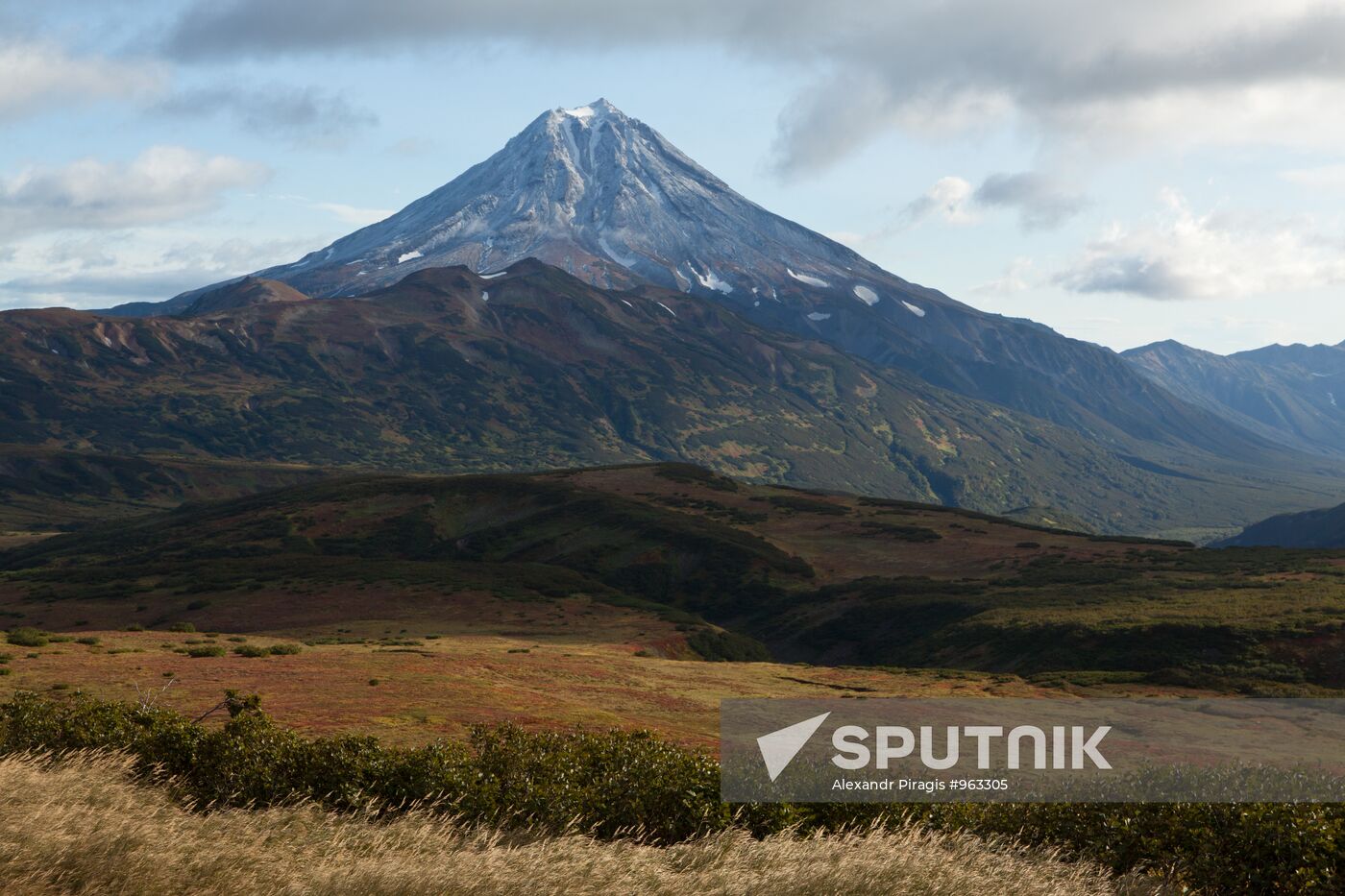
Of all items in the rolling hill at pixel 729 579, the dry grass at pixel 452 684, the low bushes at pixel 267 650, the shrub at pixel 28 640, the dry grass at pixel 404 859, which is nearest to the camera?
the dry grass at pixel 404 859

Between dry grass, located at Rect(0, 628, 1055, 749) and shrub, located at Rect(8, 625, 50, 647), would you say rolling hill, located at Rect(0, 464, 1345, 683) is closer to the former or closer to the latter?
dry grass, located at Rect(0, 628, 1055, 749)

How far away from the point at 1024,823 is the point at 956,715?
3739 cm

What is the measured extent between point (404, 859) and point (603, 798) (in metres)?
7.20

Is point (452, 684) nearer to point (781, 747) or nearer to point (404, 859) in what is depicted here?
point (781, 747)

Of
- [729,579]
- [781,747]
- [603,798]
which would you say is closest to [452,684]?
[781,747]

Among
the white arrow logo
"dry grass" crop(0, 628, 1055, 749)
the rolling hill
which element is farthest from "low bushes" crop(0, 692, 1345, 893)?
the rolling hill

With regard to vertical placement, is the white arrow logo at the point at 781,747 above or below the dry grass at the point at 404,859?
below

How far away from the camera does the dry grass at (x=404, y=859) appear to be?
65.2ft

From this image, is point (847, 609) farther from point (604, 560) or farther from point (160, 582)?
point (160, 582)

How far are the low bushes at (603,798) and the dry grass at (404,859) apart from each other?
1.42m

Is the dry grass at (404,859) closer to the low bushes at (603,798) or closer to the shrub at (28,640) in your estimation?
the low bushes at (603,798)

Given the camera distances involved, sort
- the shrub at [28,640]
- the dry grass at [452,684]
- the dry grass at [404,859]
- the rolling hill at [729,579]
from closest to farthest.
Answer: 1. the dry grass at [404,859]
2. the dry grass at [452,684]
3. the shrub at [28,640]
4. the rolling hill at [729,579]

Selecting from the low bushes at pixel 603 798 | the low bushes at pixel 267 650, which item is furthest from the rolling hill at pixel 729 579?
the low bushes at pixel 603 798

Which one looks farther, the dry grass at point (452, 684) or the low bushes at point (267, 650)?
the low bushes at point (267, 650)
